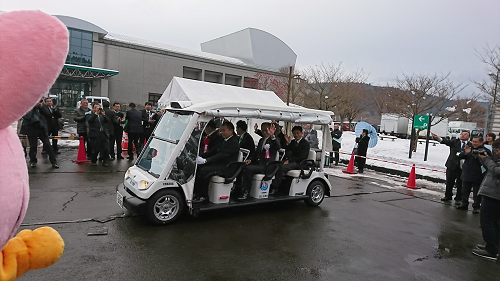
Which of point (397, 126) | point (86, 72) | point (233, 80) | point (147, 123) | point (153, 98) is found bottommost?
point (147, 123)

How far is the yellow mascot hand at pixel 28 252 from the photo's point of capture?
155cm

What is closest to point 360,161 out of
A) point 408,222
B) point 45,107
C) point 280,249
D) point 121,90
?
point 408,222

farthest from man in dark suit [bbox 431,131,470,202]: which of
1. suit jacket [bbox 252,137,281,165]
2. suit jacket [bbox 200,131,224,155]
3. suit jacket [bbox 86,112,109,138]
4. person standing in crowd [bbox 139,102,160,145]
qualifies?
suit jacket [bbox 86,112,109,138]

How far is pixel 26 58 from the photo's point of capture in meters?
1.27

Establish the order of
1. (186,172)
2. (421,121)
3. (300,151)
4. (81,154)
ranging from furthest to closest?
→ (421,121) → (81,154) → (300,151) → (186,172)

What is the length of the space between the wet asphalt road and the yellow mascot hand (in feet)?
7.51

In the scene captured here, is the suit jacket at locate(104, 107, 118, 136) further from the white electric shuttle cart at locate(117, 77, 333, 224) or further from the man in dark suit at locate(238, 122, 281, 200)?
the man in dark suit at locate(238, 122, 281, 200)

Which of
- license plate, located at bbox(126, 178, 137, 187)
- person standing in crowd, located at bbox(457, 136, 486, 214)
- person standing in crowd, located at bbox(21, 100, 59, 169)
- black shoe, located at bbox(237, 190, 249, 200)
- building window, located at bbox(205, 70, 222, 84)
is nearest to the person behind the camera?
license plate, located at bbox(126, 178, 137, 187)

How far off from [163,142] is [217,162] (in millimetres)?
1040

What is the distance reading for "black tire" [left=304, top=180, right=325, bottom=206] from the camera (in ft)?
23.6

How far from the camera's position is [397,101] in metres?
22.2

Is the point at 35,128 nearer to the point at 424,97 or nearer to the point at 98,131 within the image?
the point at 98,131

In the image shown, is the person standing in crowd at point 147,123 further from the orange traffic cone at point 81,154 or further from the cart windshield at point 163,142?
the cart windshield at point 163,142

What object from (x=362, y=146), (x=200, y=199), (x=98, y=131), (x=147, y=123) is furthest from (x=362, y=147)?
(x=98, y=131)
